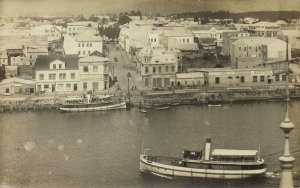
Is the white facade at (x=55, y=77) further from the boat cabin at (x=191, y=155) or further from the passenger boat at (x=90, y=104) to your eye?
the boat cabin at (x=191, y=155)

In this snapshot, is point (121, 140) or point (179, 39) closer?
point (121, 140)

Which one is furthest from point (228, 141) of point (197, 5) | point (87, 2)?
point (87, 2)

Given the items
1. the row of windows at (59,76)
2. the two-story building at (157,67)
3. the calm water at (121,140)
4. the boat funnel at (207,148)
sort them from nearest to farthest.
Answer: the calm water at (121,140) → the boat funnel at (207,148) → the row of windows at (59,76) → the two-story building at (157,67)

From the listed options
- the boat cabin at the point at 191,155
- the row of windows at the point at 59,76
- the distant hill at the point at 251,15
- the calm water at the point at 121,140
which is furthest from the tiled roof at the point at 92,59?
the boat cabin at the point at 191,155

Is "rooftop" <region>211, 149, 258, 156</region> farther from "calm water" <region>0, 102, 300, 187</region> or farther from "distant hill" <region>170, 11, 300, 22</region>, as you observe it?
"distant hill" <region>170, 11, 300, 22</region>

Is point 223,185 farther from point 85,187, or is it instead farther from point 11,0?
point 11,0

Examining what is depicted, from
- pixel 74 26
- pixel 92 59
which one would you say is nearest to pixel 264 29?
pixel 92 59

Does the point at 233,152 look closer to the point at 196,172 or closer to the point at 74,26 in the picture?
the point at 196,172
